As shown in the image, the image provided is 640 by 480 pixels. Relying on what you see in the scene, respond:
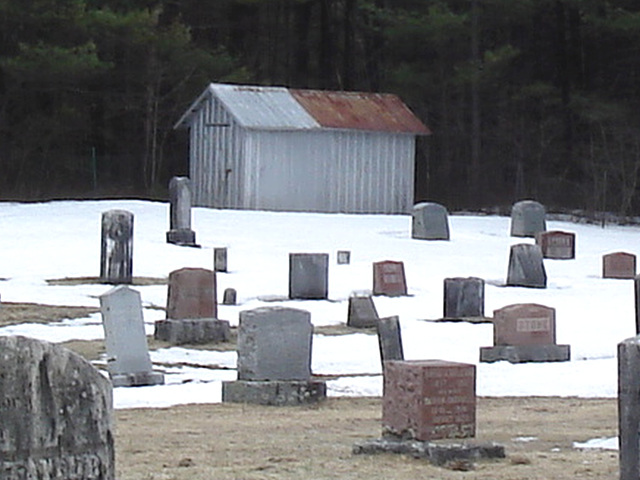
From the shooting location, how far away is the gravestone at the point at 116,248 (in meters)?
25.5

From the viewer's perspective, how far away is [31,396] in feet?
15.6

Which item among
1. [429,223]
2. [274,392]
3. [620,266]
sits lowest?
[274,392]

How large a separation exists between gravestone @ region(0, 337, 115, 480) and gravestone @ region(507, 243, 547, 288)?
2250 centimetres

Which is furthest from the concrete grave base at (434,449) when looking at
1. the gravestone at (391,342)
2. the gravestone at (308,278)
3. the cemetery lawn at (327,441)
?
the gravestone at (308,278)

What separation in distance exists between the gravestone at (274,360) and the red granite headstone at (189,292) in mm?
4946

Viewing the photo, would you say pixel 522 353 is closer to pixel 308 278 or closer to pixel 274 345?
pixel 274 345

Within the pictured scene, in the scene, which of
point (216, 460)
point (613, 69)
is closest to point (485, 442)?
point (216, 460)

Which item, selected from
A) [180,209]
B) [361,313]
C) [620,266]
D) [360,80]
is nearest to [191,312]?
[361,313]

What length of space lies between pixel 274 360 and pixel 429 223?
19967 millimetres

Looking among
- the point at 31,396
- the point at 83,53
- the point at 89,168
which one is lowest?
the point at 31,396

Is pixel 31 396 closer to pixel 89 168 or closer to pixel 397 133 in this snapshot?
pixel 397 133

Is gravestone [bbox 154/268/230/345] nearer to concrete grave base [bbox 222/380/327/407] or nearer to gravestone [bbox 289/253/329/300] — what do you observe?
gravestone [bbox 289/253/329/300]

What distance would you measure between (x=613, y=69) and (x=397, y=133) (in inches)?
512

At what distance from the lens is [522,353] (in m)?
18.2
